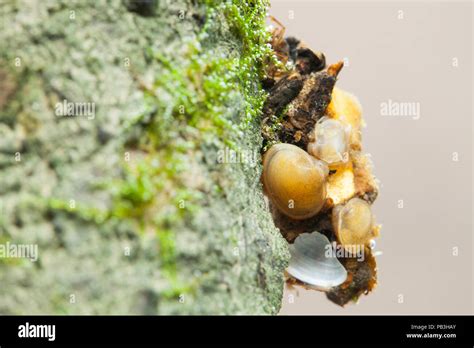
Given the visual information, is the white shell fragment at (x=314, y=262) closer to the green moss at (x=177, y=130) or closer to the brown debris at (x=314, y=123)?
the brown debris at (x=314, y=123)

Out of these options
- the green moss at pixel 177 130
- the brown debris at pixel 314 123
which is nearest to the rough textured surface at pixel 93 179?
the green moss at pixel 177 130

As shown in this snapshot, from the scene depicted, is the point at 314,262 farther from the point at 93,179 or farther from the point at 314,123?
the point at 93,179

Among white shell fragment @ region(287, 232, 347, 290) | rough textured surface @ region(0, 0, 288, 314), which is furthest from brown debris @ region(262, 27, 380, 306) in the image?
rough textured surface @ region(0, 0, 288, 314)

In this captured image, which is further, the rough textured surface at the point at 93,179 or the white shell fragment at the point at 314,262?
the white shell fragment at the point at 314,262

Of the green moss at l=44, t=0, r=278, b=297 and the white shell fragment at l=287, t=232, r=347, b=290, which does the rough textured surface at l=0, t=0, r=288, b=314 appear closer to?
the green moss at l=44, t=0, r=278, b=297
